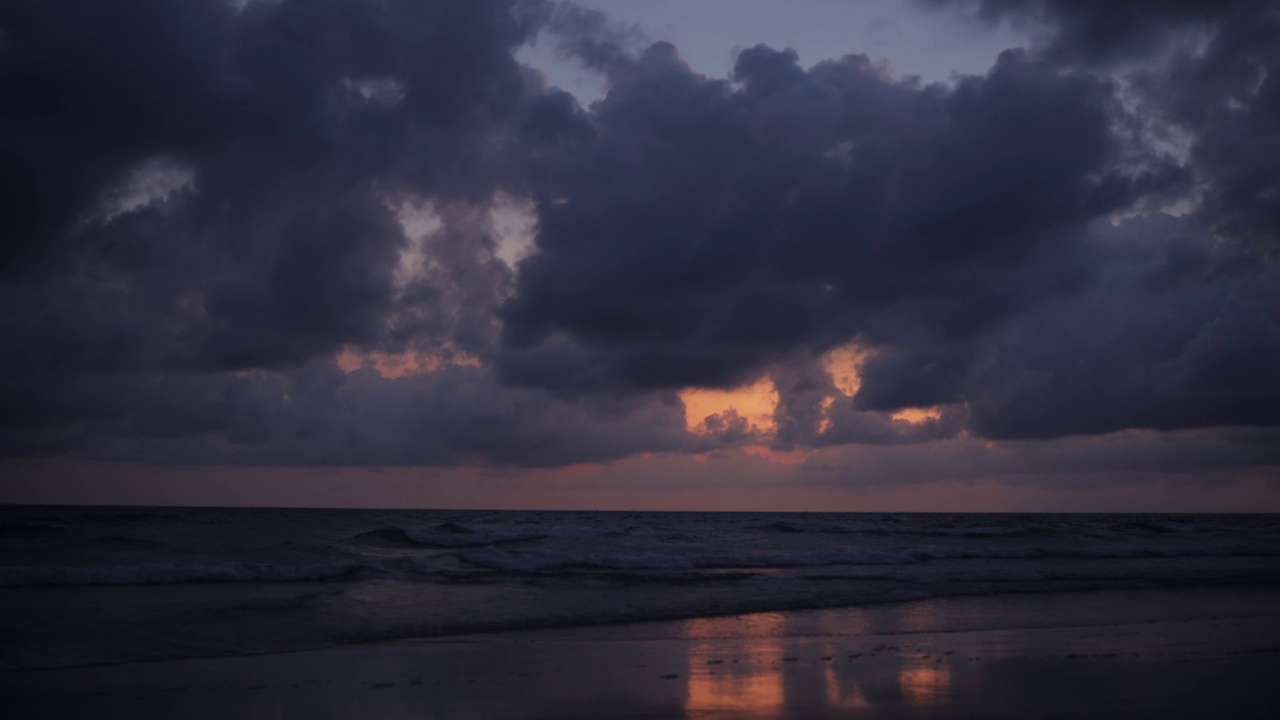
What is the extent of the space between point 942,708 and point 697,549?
24.4 meters

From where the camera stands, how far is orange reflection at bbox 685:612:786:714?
324 inches

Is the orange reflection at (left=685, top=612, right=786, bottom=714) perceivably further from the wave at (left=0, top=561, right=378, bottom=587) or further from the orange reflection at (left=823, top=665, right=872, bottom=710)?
the wave at (left=0, top=561, right=378, bottom=587)

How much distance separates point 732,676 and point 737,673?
0.59 ft

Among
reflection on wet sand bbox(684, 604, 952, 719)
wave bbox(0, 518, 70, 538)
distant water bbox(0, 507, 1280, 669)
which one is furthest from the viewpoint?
wave bbox(0, 518, 70, 538)

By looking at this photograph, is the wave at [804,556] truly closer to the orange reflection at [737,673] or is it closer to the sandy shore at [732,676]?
the orange reflection at [737,673]

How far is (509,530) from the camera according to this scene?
40844 millimetres

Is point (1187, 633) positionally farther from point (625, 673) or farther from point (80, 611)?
point (80, 611)

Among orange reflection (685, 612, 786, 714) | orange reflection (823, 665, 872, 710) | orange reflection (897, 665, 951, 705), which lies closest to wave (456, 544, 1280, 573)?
orange reflection (685, 612, 786, 714)

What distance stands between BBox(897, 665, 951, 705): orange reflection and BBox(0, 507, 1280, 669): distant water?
567 centimetres

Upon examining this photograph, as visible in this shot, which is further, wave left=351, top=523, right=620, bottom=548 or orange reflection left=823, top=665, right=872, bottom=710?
wave left=351, top=523, right=620, bottom=548

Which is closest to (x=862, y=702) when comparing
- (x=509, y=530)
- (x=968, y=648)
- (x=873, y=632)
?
(x=968, y=648)

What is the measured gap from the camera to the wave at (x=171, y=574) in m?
18.5

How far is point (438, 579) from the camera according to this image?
2053 cm

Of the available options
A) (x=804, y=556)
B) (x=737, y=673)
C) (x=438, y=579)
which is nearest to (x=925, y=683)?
(x=737, y=673)
